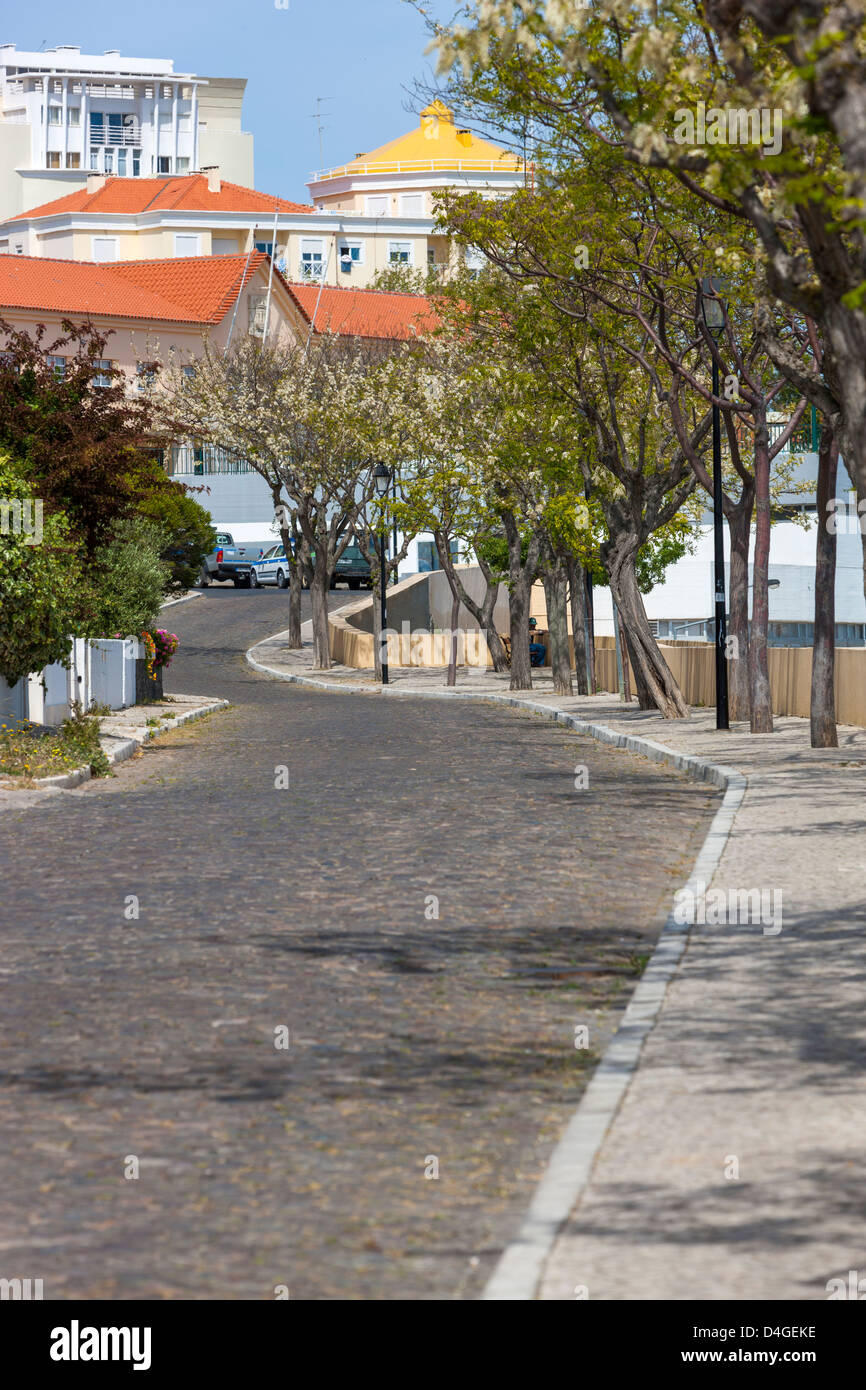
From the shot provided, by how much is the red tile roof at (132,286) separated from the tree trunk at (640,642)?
5074 centimetres

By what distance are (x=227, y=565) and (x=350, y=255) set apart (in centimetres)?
4629

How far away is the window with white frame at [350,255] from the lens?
355ft

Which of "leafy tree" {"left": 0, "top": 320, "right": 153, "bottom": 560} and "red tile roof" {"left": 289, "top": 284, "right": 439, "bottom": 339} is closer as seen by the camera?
"leafy tree" {"left": 0, "top": 320, "right": 153, "bottom": 560}

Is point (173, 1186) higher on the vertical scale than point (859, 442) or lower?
lower

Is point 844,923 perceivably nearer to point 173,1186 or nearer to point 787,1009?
point 787,1009

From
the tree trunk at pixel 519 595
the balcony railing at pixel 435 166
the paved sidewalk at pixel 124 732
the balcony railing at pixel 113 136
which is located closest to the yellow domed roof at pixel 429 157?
the balcony railing at pixel 435 166

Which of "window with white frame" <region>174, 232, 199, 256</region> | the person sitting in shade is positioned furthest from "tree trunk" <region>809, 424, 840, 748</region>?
"window with white frame" <region>174, 232, 199, 256</region>

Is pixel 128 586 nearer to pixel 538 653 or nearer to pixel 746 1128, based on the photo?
pixel 538 653

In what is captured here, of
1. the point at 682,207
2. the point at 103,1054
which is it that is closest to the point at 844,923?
the point at 103,1054

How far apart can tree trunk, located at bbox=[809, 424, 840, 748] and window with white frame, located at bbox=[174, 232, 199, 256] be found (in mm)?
82547

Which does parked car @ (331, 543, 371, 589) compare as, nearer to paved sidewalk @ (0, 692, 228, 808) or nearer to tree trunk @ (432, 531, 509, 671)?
tree trunk @ (432, 531, 509, 671)

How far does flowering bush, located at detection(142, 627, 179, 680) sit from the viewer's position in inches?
1193
